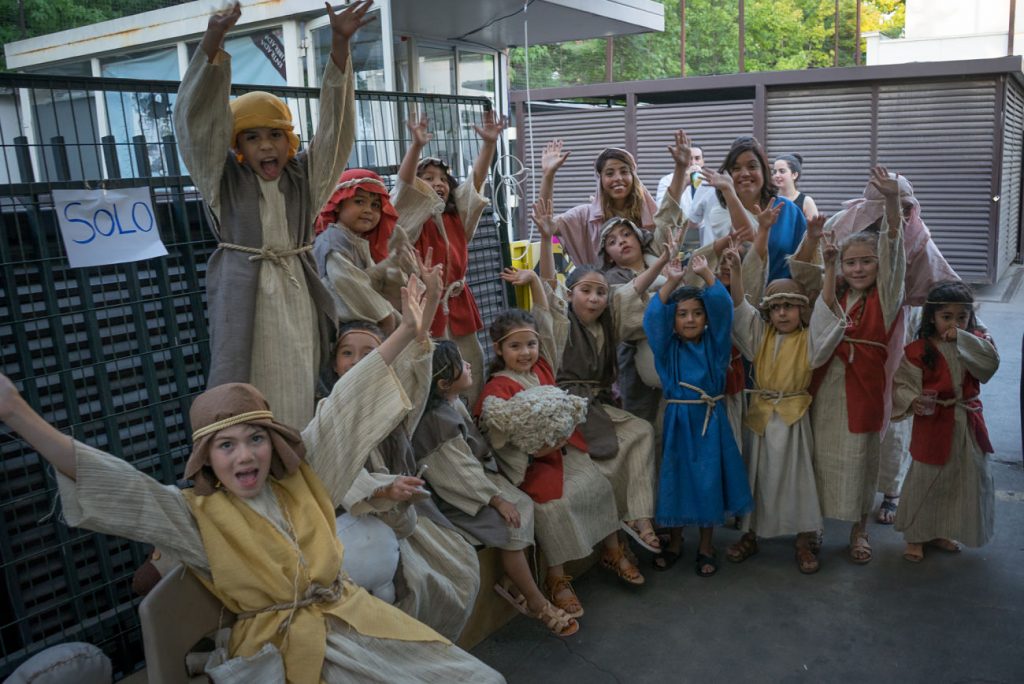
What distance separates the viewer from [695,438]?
13.1 feet

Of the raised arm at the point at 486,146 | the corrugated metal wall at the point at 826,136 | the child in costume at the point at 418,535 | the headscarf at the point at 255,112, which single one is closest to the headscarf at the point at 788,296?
the raised arm at the point at 486,146

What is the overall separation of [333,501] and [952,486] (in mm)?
2941

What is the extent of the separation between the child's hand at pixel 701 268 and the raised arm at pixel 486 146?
104cm

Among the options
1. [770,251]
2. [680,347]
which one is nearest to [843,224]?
[770,251]

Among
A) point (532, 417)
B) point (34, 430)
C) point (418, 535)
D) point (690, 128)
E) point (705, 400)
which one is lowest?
point (418, 535)

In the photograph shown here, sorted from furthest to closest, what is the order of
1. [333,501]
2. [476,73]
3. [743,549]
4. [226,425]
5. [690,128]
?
1. [690,128]
2. [476,73]
3. [743,549]
4. [333,501]
5. [226,425]

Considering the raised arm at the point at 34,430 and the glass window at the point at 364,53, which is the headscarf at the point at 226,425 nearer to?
the raised arm at the point at 34,430

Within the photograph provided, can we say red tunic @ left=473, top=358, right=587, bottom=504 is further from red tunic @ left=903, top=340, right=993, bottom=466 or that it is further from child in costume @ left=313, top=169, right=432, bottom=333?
red tunic @ left=903, top=340, right=993, bottom=466

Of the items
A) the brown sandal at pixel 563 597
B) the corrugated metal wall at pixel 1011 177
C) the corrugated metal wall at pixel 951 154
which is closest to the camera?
the brown sandal at pixel 563 597

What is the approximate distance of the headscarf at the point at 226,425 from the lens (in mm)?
2174

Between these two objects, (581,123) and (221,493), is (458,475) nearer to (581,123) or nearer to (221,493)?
(221,493)

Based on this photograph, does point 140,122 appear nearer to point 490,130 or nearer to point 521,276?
point 490,130

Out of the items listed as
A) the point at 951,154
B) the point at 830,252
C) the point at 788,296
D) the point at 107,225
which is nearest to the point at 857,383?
the point at 788,296

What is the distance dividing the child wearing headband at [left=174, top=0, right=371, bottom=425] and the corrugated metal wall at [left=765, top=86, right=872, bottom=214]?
9.71m
